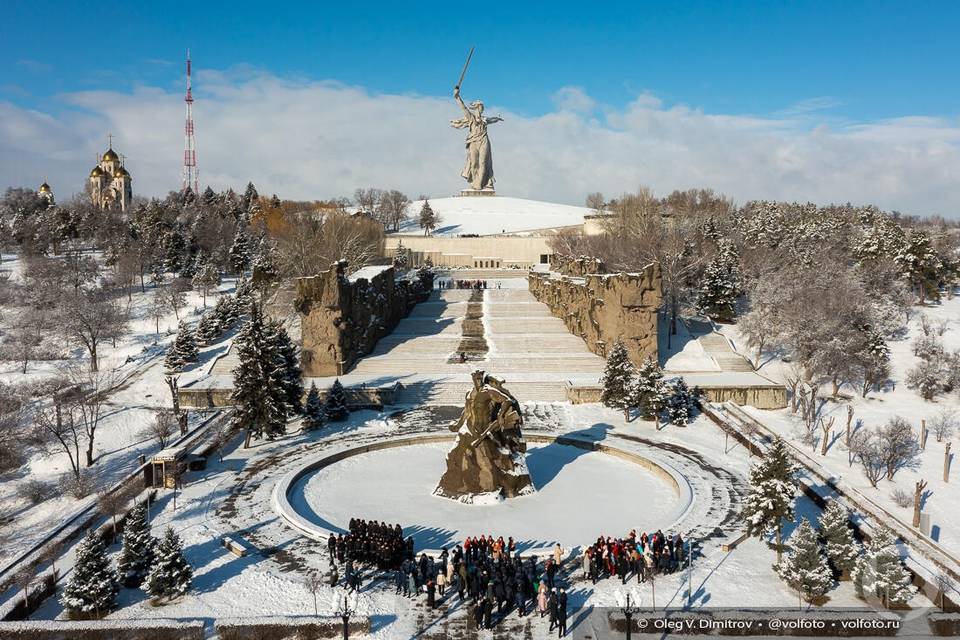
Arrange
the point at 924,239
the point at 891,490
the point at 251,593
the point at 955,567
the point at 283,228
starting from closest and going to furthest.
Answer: the point at 251,593 → the point at 955,567 → the point at 891,490 → the point at 924,239 → the point at 283,228

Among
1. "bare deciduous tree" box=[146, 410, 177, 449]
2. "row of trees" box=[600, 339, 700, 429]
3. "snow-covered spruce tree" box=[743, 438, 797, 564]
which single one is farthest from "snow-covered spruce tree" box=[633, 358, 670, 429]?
"bare deciduous tree" box=[146, 410, 177, 449]

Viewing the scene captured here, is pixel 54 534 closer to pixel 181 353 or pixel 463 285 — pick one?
pixel 181 353

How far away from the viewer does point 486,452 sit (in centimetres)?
1612

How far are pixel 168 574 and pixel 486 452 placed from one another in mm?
7207

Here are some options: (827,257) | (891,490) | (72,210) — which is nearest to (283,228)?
(72,210)

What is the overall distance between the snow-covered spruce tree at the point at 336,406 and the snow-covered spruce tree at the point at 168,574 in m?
11.7

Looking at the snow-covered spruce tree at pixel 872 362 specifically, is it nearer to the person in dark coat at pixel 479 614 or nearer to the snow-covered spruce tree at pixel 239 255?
the person in dark coat at pixel 479 614

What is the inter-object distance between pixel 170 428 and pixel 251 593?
14.1 metres

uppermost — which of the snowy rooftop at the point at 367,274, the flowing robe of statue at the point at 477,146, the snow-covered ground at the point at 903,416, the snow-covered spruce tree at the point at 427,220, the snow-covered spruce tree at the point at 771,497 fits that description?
the flowing robe of statue at the point at 477,146

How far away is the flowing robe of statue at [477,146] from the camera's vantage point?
91469 millimetres

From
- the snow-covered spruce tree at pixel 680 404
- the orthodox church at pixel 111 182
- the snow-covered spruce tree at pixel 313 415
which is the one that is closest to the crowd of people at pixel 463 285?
the snow-covered spruce tree at pixel 680 404

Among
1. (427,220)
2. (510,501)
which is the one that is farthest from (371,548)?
(427,220)

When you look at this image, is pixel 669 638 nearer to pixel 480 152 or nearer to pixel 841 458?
pixel 841 458

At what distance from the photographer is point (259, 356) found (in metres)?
21.2
